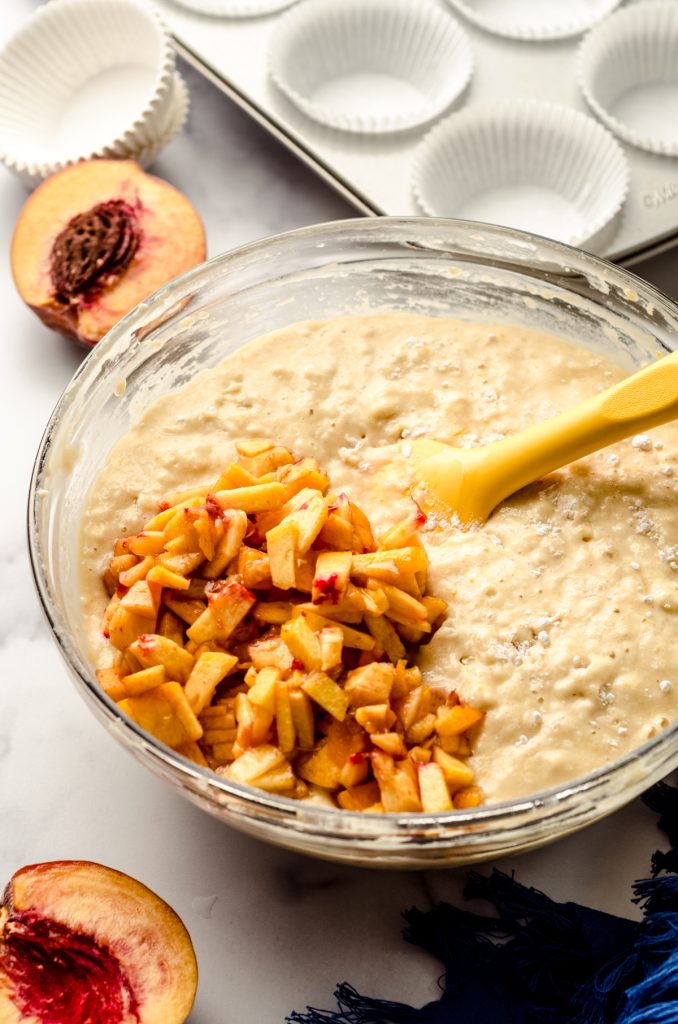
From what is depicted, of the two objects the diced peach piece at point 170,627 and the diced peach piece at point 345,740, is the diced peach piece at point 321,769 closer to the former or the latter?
the diced peach piece at point 345,740

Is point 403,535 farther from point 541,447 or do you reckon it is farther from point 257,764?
point 257,764

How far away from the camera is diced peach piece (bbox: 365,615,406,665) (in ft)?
5.08

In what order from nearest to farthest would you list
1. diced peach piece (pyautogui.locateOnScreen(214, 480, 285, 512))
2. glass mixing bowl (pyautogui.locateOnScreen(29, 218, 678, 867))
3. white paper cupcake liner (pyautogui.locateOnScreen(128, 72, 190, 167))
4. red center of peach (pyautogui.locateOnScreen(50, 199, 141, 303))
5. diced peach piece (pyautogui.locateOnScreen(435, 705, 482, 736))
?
glass mixing bowl (pyautogui.locateOnScreen(29, 218, 678, 867)) < diced peach piece (pyautogui.locateOnScreen(435, 705, 482, 736)) < diced peach piece (pyautogui.locateOnScreen(214, 480, 285, 512)) < red center of peach (pyautogui.locateOnScreen(50, 199, 141, 303)) < white paper cupcake liner (pyautogui.locateOnScreen(128, 72, 190, 167))

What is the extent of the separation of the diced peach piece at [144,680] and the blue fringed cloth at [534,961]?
50 cm

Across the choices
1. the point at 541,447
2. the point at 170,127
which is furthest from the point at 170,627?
the point at 170,127

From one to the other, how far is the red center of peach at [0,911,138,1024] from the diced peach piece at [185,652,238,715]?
354 mm

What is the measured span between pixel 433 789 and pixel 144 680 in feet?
1.30

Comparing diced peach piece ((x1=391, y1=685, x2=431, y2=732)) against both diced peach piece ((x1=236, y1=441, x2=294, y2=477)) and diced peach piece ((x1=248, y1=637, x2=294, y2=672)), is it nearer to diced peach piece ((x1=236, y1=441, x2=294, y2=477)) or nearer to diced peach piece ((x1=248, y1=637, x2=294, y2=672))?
diced peach piece ((x1=248, y1=637, x2=294, y2=672))

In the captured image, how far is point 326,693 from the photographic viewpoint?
148cm

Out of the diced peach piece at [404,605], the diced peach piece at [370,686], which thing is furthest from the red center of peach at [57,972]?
the diced peach piece at [404,605]

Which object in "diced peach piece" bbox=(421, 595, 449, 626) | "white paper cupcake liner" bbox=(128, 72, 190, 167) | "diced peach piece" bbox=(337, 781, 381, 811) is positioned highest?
"white paper cupcake liner" bbox=(128, 72, 190, 167)

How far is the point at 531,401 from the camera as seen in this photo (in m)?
1.83

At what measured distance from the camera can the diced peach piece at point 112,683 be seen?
154cm

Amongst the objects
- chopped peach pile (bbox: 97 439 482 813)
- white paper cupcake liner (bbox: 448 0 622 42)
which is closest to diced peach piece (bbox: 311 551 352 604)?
chopped peach pile (bbox: 97 439 482 813)
